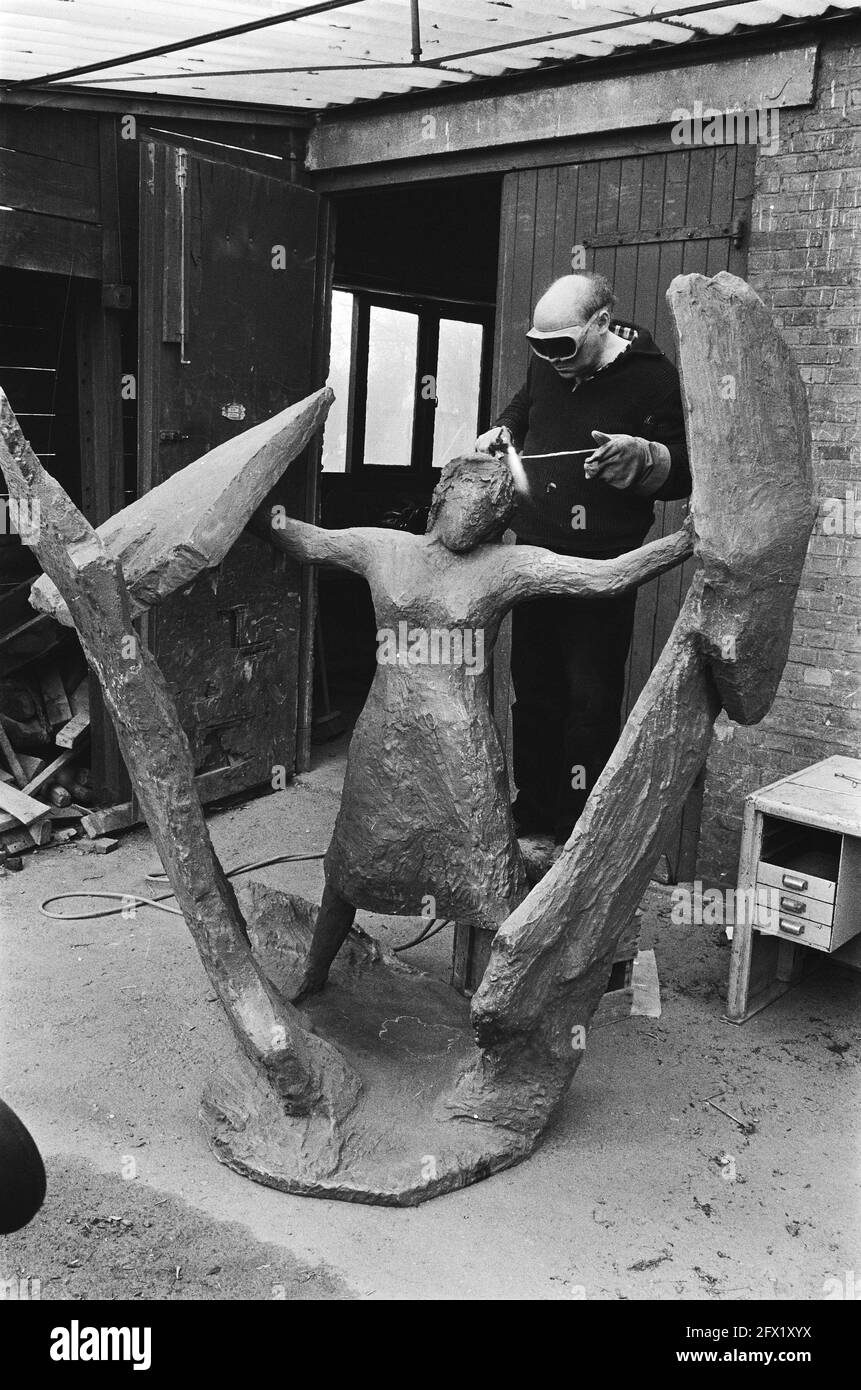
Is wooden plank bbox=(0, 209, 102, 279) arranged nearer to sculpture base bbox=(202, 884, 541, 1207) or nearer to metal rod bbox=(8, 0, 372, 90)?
metal rod bbox=(8, 0, 372, 90)

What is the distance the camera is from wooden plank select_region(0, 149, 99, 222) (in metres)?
4.89

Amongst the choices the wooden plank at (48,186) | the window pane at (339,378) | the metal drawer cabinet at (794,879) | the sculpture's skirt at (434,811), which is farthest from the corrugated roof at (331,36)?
the window pane at (339,378)

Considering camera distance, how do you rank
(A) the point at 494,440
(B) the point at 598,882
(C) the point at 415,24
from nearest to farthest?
(B) the point at 598,882 → (A) the point at 494,440 → (C) the point at 415,24

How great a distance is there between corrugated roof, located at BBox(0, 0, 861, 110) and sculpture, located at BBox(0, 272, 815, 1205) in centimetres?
174

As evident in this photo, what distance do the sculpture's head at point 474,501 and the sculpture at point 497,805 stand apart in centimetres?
2

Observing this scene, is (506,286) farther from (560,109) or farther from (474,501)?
(474,501)

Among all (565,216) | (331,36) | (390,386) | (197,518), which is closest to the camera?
(197,518)

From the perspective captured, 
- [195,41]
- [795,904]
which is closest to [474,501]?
[795,904]

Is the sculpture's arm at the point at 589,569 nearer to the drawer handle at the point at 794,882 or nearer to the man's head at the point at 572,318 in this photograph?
the man's head at the point at 572,318

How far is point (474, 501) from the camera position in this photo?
332 centimetres

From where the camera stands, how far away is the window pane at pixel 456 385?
31.4 feet

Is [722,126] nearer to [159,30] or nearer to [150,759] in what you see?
[159,30]

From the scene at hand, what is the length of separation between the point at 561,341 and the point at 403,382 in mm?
5716

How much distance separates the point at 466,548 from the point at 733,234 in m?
2.17
